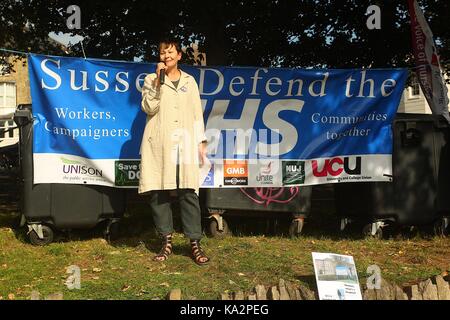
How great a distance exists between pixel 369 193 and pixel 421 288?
270cm

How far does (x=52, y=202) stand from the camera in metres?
5.81

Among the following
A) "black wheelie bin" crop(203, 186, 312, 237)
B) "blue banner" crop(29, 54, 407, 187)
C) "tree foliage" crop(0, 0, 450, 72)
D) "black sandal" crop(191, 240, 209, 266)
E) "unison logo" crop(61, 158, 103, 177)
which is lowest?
"black sandal" crop(191, 240, 209, 266)

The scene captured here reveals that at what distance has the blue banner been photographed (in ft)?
18.9

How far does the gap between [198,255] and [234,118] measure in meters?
1.77

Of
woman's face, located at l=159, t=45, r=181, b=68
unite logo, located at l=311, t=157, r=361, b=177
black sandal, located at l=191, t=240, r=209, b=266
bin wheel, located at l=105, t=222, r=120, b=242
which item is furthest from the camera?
unite logo, located at l=311, t=157, r=361, b=177

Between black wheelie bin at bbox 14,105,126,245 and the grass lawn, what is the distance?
0.24m

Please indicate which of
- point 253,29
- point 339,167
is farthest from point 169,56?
point 253,29

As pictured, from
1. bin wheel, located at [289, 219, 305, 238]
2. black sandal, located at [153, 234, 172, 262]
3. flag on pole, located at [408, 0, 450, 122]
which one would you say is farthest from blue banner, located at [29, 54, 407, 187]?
black sandal, located at [153, 234, 172, 262]

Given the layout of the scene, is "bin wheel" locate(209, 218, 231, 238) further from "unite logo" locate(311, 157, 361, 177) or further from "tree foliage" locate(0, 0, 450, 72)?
"tree foliage" locate(0, 0, 450, 72)

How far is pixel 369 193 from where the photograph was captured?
20.5 ft

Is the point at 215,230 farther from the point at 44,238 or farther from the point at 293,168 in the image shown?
the point at 44,238
